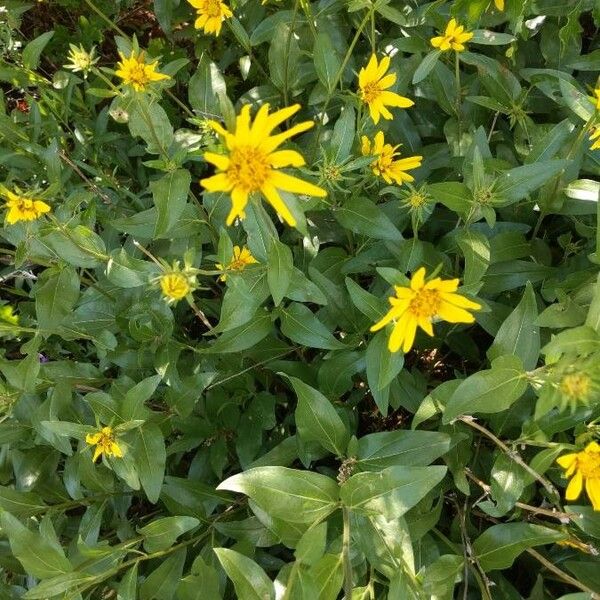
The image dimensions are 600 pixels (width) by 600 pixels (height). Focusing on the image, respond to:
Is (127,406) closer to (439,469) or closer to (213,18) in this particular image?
(439,469)

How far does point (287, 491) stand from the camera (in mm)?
1713

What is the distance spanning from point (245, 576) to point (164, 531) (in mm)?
342

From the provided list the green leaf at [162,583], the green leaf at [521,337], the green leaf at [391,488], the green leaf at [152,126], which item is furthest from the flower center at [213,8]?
the green leaf at [162,583]

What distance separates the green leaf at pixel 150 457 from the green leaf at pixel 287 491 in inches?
13.2

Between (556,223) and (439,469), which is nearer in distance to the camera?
(439,469)

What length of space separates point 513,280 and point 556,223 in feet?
2.02

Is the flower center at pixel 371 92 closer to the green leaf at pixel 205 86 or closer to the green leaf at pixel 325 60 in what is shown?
the green leaf at pixel 325 60

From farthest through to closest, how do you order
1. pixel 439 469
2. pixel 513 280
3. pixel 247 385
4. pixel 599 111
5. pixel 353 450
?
1. pixel 247 385
2. pixel 513 280
3. pixel 353 450
4. pixel 599 111
5. pixel 439 469

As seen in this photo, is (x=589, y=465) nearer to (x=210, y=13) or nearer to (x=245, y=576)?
(x=245, y=576)

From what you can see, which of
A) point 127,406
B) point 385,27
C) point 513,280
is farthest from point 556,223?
point 127,406

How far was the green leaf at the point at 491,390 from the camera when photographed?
1712 millimetres

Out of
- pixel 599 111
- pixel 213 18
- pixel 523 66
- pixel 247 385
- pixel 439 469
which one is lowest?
pixel 247 385

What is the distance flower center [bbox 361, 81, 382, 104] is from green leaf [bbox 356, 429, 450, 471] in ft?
3.35

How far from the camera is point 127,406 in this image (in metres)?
1.95
